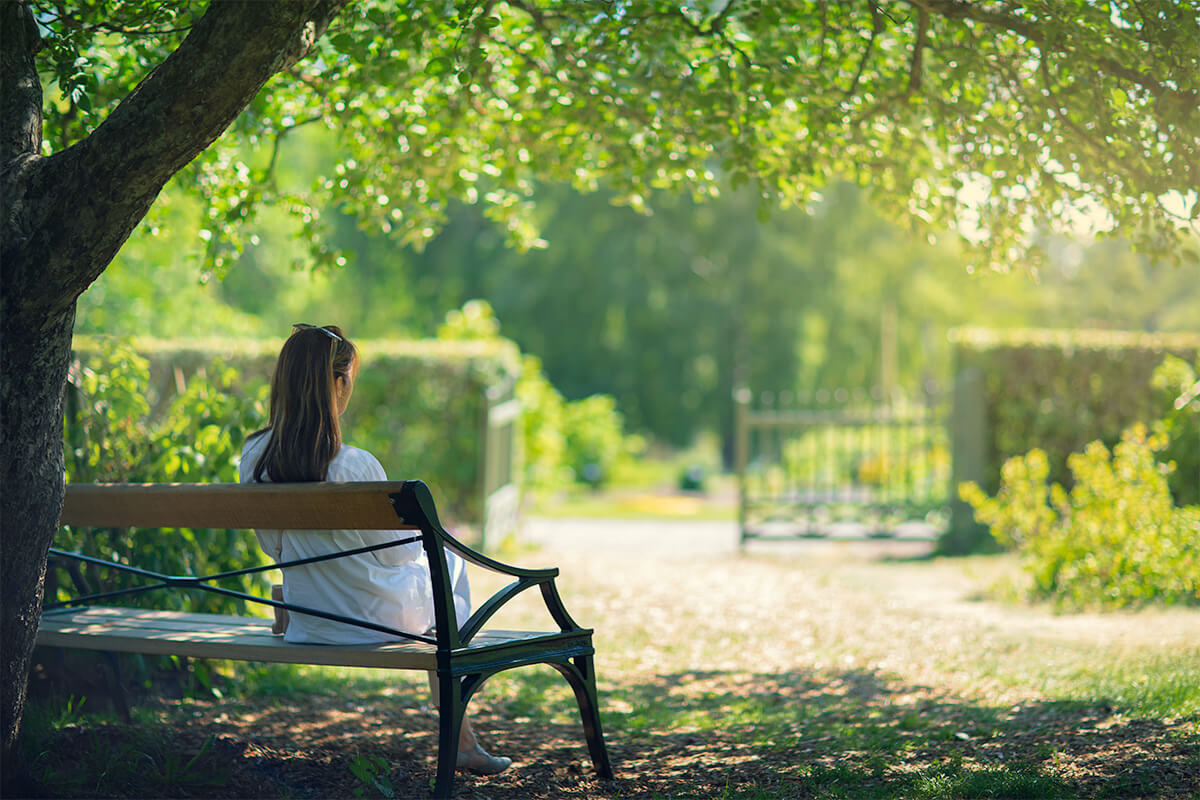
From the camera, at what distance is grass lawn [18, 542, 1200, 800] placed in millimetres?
3633

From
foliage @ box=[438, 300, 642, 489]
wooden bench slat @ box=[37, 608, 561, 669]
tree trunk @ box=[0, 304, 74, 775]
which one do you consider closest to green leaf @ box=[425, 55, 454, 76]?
tree trunk @ box=[0, 304, 74, 775]

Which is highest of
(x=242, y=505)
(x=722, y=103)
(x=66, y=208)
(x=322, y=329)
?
(x=722, y=103)

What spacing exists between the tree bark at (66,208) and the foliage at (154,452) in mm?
1270

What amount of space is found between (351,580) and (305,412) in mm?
561

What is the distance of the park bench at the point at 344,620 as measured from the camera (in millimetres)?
3252

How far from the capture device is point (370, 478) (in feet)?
12.2

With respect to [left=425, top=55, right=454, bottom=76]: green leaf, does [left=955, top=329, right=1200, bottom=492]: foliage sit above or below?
below

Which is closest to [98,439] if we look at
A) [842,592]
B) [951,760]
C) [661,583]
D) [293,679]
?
[293,679]

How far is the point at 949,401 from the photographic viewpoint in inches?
423

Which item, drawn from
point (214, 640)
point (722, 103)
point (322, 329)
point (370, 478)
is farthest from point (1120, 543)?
point (214, 640)

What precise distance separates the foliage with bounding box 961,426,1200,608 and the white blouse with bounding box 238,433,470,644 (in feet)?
15.1

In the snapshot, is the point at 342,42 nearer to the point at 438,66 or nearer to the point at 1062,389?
the point at 438,66

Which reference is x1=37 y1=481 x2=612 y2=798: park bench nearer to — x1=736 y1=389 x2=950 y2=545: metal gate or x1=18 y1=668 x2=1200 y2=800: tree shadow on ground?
x1=18 y1=668 x2=1200 y2=800: tree shadow on ground

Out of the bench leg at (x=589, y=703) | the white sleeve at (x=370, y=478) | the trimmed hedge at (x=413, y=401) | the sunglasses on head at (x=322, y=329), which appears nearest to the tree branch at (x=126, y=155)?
the sunglasses on head at (x=322, y=329)
